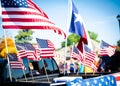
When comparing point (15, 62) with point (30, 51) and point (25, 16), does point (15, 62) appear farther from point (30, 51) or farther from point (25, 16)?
point (25, 16)

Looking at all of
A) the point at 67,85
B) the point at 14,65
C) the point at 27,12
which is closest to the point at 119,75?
the point at 67,85

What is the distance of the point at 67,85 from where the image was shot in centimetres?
564

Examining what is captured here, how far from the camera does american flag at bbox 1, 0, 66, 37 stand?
26.9 ft

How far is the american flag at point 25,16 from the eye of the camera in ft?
26.9

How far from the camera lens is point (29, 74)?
8.01 meters

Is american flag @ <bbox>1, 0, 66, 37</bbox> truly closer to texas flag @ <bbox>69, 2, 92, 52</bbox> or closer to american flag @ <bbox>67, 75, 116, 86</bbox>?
texas flag @ <bbox>69, 2, 92, 52</bbox>

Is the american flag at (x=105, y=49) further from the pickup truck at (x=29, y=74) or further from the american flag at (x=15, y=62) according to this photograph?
the american flag at (x=15, y=62)

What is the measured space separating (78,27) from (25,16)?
138 cm

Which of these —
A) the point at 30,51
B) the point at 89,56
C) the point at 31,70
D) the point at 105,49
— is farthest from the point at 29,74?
the point at 105,49

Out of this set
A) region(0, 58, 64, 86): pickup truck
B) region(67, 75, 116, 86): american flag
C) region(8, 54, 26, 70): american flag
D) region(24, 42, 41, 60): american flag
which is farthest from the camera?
region(24, 42, 41, 60): american flag

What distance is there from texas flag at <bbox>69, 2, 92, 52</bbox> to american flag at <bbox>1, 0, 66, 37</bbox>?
1.16 feet

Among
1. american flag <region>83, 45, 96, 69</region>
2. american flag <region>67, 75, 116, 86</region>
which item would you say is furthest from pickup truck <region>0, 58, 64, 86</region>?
american flag <region>83, 45, 96, 69</region>

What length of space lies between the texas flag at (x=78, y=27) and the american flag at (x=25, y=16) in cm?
35

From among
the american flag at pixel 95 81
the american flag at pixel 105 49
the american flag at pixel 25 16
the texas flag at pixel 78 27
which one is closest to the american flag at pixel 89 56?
the texas flag at pixel 78 27
